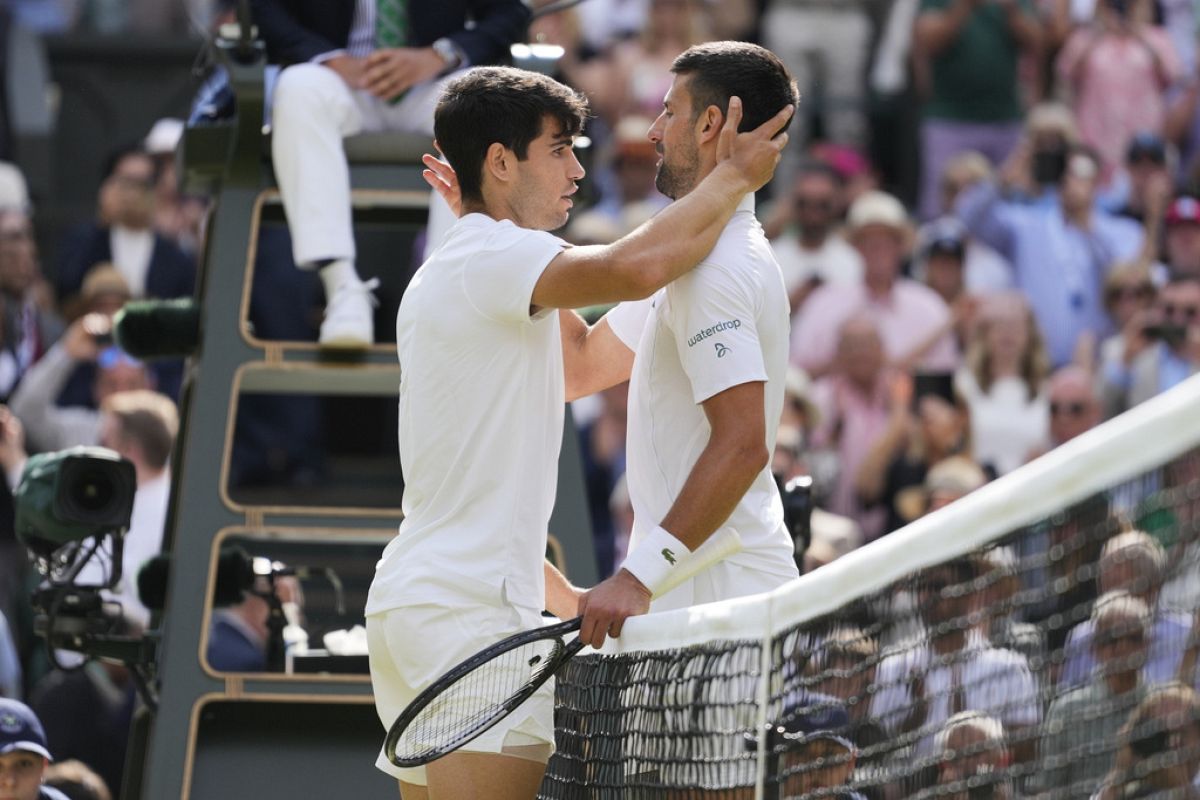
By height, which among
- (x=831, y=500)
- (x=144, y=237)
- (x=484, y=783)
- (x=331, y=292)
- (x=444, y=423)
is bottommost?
(x=484, y=783)

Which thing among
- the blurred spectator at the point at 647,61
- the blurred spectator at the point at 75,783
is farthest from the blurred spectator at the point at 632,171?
the blurred spectator at the point at 75,783

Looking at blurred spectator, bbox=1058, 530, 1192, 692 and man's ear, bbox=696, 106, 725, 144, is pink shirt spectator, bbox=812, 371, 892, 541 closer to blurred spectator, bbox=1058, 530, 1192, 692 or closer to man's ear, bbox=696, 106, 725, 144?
man's ear, bbox=696, 106, 725, 144

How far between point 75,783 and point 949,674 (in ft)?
15.8

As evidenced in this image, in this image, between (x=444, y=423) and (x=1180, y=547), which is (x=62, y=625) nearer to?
(x=444, y=423)

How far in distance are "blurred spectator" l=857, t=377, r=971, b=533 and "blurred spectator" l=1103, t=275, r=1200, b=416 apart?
2.79ft

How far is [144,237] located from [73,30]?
314 centimetres

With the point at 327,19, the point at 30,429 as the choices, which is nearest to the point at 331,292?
the point at 327,19

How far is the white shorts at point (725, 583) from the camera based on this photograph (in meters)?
4.63

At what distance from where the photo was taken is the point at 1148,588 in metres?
2.99

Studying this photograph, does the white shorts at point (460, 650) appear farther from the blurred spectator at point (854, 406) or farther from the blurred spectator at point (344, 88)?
the blurred spectator at point (854, 406)

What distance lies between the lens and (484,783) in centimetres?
427

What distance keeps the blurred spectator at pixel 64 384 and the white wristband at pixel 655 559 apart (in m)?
6.06

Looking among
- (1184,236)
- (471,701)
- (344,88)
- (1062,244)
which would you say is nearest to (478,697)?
(471,701)

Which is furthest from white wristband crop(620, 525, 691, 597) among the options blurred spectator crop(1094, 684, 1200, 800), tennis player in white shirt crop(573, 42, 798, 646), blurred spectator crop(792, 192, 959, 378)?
blurred spectator crop(792, 192, 959, 378)
